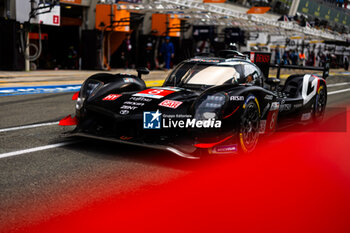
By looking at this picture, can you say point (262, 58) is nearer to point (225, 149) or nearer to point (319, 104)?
point (319, 104)

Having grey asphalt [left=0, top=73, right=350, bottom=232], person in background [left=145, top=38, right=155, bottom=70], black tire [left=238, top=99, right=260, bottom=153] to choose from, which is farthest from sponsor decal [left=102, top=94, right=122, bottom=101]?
person in background [left=145, top=38, right=155, bottom=70]

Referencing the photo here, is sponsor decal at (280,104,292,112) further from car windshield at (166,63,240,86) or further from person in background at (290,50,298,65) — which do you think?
person in background at (290,50,298,65)

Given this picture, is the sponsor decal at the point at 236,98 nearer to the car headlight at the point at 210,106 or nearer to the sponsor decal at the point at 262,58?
the car headlight at the point at 210,106

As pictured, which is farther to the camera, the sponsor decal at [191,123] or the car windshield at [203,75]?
the car windshield at [203,75]

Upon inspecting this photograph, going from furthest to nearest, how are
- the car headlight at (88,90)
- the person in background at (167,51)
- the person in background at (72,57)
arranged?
the person in background at (167,51) < the person in background at (72,57) < the car headlight at (88,90)

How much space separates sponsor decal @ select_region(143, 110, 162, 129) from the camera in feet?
15.1

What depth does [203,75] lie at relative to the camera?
589 cm

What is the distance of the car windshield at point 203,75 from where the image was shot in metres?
5.79

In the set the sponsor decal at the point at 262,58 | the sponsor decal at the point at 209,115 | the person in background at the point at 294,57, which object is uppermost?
the sponsor decal at the point at 262,58

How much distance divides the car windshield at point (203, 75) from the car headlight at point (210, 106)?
105cm

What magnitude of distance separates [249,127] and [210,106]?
67 cm

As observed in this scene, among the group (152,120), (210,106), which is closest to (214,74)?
(210,106)

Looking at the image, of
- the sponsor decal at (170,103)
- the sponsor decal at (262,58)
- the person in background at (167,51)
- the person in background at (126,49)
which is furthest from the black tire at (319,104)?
the person in background at (167,51)

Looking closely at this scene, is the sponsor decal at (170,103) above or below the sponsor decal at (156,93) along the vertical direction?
below
